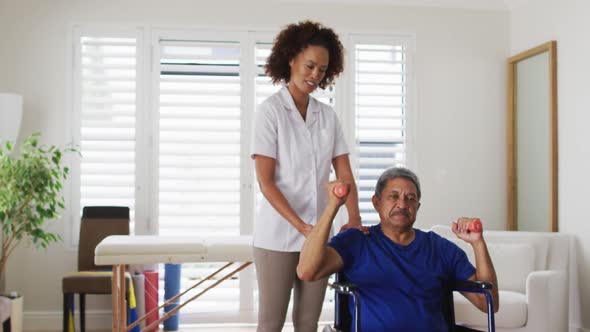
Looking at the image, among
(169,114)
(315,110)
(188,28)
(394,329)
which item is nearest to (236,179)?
(169,114)

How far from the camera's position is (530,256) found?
3818 mm

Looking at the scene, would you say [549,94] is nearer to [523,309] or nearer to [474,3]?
[474,3]

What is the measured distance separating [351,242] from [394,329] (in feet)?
0.95

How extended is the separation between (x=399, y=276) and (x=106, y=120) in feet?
9.73

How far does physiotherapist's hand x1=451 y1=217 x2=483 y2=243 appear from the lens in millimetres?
1937

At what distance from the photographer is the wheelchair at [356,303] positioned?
190cm

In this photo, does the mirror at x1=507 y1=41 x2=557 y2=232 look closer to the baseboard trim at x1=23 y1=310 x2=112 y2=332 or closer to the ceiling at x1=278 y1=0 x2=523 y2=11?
the ceiling at x1=278 y1=0 x2=523 y2=11

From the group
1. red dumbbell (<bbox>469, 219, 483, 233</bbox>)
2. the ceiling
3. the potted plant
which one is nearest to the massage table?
the potted plant

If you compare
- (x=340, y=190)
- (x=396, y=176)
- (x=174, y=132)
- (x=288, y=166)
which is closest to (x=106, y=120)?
(x=174, y=132)

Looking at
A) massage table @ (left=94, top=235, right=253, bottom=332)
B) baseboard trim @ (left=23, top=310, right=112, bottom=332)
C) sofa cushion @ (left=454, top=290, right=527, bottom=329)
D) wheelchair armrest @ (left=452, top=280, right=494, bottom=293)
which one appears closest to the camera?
wheelchair armrest @ (left=452, top=280, right=494, bottom=293)

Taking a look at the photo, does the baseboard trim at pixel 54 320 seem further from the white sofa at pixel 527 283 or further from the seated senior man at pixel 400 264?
the seated senior man at pixel 400 264

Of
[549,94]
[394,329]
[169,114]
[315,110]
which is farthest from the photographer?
[169,114]

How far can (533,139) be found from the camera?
4438 mm

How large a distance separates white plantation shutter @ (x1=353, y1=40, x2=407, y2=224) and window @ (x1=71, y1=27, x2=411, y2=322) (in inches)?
26.6
